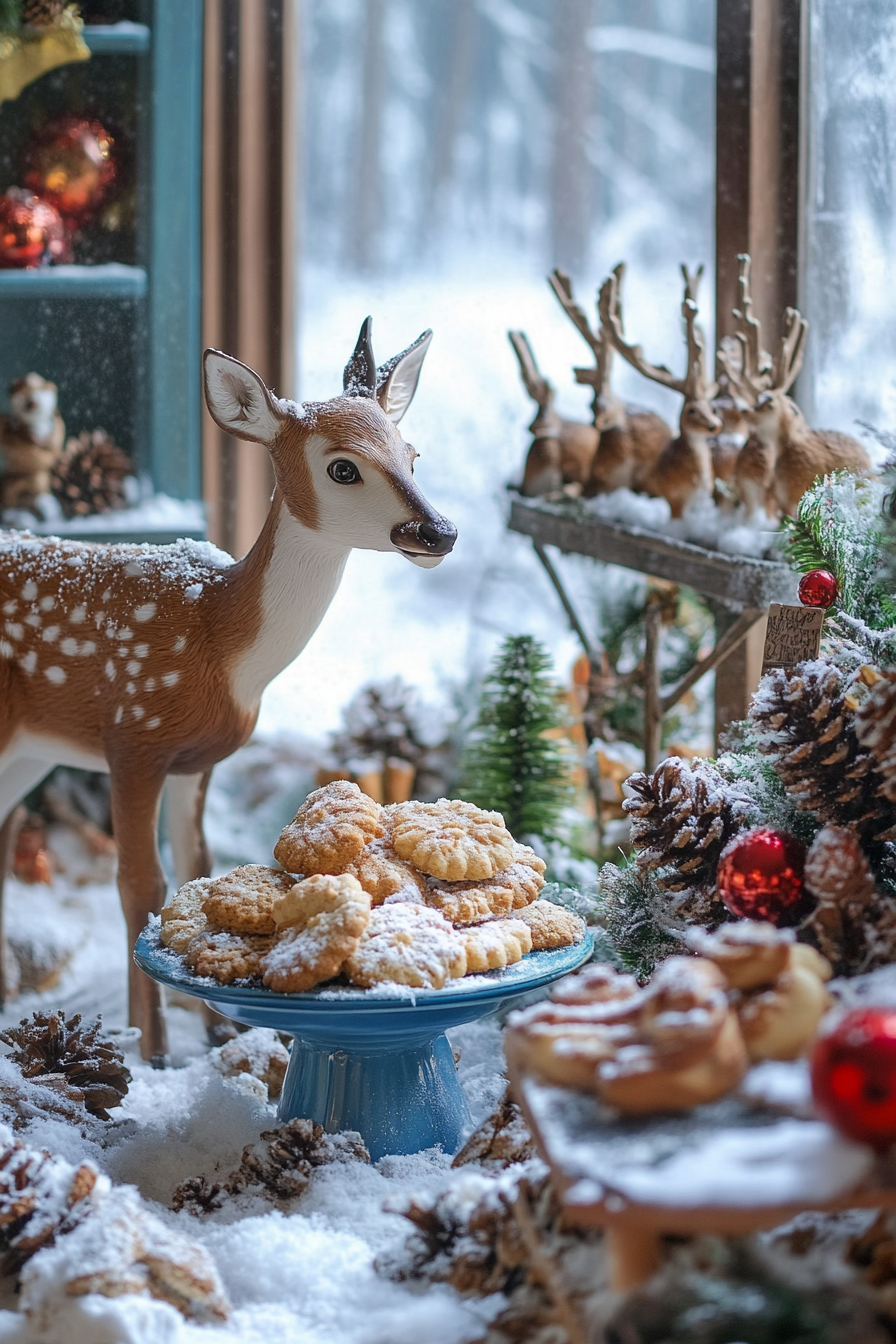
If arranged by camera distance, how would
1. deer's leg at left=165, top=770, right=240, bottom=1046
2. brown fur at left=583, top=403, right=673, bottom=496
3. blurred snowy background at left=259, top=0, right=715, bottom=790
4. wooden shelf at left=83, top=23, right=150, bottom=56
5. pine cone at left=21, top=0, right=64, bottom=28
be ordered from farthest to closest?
1. blurred snowy background at left=259, top=0, right=715, bottom=790
2. wooden shelf at left=83, top=23, right=150, bottom=56
3. pine cone at left=21, top=0, right=64, bottom=28
4. brown fur at left=583, top=403, right=673, bottom=496
5. deer's leg at left=165, top=770, right=240, bottom=1046

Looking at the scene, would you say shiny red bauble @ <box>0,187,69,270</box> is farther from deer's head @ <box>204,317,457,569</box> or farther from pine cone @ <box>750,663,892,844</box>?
pine cone @ <box>750,663,892,844</box>

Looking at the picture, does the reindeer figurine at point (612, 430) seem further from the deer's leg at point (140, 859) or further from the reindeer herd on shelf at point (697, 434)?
the deer's leg at point (140, 859)

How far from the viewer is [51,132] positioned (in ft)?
6.63

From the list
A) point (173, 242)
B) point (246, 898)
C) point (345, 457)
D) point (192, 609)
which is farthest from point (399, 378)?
point (173, 242)

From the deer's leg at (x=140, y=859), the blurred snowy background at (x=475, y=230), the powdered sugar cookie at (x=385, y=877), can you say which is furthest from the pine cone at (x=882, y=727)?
the blurred snowy background at (x=475, y=230)

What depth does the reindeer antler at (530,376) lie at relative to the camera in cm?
178

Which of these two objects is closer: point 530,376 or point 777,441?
point 777,441

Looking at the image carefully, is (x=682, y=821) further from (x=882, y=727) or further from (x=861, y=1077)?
(x=861, y=1077)

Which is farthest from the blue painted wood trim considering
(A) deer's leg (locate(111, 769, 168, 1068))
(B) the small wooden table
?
(B) the small wooden table

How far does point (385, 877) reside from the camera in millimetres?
1073

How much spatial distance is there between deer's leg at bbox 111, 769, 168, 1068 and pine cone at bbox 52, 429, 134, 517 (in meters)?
0.87

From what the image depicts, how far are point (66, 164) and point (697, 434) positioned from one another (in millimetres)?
1178

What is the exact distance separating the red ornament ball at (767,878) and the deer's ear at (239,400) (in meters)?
0.60

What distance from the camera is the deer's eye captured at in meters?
1.18
